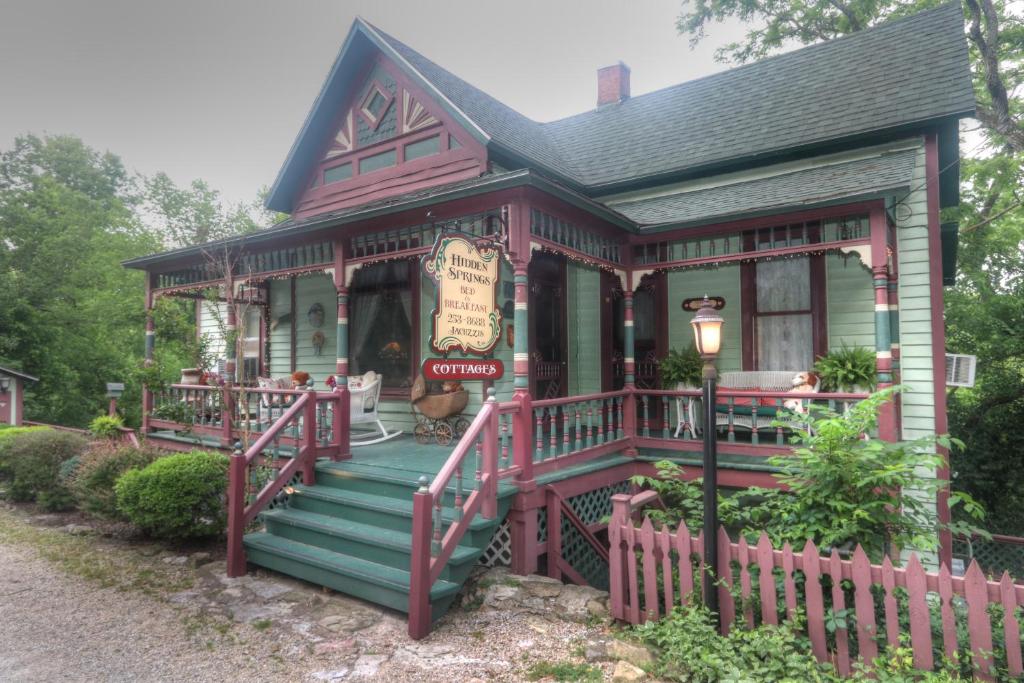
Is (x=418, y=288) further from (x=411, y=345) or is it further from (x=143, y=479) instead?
(x=143, y=479)

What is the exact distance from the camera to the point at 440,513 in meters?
4.65

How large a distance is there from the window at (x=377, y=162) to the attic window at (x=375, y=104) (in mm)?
574

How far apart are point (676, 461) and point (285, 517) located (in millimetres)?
4498

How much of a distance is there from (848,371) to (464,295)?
481 centimetres

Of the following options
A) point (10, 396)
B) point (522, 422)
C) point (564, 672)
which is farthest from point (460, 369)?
point (10, 396)

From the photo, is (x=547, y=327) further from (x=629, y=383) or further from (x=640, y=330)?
(x=629, y=383)

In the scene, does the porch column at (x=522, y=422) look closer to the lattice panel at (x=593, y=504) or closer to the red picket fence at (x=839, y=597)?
the lattice panel at (x=593, y=504)

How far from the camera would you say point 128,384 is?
2369 cm

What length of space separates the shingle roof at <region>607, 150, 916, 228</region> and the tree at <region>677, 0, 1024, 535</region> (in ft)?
21.1

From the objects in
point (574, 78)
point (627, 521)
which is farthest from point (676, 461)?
point (574, 78)

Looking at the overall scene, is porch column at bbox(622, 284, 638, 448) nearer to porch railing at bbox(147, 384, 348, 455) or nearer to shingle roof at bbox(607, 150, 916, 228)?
shingle roof at bbox(607, 150, 916, 228)

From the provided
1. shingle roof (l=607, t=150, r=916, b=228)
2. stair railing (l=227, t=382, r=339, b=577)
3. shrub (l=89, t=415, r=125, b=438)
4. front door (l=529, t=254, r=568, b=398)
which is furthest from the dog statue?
shrub (l=89, t=415, r=125, b=438)

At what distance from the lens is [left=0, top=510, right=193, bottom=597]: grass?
5.64m

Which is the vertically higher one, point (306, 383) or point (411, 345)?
point (411, 345)
